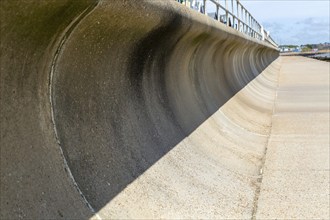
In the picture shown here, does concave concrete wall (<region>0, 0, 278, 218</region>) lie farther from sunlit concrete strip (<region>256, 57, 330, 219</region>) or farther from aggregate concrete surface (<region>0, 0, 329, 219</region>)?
sunlit concrete strip (<region>256, 57, 330, 219</region>)

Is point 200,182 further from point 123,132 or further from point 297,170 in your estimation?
point 297,170

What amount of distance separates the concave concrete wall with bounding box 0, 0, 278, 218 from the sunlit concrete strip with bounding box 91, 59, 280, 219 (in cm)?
9

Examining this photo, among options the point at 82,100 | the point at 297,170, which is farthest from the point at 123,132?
the point at 297,170

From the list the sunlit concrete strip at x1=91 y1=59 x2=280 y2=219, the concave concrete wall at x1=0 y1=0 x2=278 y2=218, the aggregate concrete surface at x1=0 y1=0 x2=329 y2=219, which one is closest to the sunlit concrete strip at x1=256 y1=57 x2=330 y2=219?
the aggregate concrete surface at x1=0 y1=0 x2=329 y2=219

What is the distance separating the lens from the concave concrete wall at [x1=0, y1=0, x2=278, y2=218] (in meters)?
2.42

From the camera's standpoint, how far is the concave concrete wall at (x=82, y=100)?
2420 mm

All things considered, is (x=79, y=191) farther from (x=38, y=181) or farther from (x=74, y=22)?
(x=74, y=22)

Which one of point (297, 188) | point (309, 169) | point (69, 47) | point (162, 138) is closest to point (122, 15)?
point (69, 47)

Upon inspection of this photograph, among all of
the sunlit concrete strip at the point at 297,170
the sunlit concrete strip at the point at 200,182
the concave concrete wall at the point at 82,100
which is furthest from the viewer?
the sunlit concrete strip at the point at 297,170

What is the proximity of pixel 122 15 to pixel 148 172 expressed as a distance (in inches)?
48.4

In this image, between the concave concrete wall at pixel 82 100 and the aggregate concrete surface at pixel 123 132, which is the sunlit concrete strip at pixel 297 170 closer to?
the aggregate concrete surface at pixel 123 132

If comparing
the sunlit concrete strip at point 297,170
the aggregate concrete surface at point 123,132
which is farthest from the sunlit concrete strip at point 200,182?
the sunlit concrete strip at point 297,170

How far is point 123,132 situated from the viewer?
3.80m

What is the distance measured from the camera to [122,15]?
306 cm
